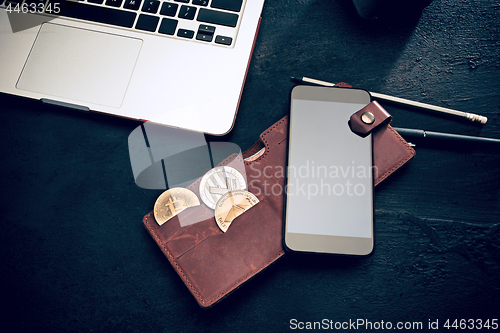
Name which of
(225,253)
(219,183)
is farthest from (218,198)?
(225,253)

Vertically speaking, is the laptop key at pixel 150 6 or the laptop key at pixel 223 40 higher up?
the laptop key at pixel 150 6

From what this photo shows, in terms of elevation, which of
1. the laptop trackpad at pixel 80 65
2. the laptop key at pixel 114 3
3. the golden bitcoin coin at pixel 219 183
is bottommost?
the golden bitcoin coin at pixel 219 183

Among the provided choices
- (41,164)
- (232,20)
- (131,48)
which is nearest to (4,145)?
(41,164)

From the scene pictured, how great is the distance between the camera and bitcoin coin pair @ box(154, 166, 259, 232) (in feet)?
2.69

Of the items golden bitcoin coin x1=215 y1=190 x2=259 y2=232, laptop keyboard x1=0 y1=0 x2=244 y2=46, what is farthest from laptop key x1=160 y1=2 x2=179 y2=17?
golden bitcoin coin x1=215 y1=190 x2=259 y2=232

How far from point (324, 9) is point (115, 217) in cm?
99

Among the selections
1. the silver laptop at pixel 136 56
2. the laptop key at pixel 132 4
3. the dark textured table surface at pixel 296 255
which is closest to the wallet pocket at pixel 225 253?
the dark textured table surface at pixel 296 255

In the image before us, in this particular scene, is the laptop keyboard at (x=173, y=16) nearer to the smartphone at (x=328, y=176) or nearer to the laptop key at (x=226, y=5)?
the laptop key at (x=226, y=5)

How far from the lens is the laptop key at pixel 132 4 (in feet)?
2.77

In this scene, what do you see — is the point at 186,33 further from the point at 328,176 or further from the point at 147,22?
the point at 328,176

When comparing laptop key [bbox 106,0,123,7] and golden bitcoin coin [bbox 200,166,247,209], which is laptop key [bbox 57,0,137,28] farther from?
golden bitcoin coin [bbox 200,166,247,209]

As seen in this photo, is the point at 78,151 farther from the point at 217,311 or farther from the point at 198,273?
the point at 217,311

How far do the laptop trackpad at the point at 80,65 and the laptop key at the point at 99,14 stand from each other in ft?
0.12

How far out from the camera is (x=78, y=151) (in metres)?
0.95
